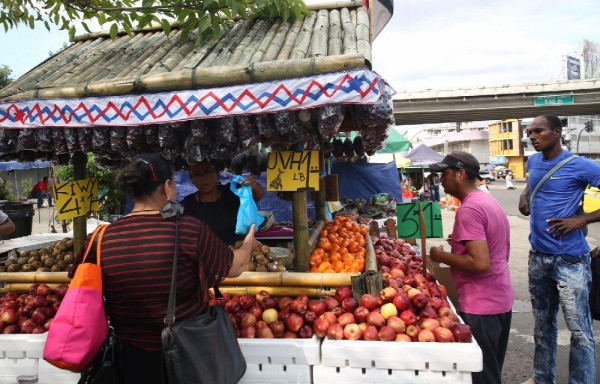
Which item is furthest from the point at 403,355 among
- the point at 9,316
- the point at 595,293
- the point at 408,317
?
the point at 9,316

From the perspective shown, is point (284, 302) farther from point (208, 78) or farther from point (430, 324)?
point (208, 78)

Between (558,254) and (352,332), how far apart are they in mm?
2064

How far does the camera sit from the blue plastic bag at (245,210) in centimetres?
379

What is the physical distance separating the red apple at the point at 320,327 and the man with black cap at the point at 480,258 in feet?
3.47

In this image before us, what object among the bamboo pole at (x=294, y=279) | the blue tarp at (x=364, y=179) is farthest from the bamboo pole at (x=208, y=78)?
the blue tarp at (x=364, y=179)

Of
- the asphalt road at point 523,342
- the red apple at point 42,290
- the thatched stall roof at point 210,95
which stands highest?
the thatched stall roof at point 210,95

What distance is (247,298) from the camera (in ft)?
9.96

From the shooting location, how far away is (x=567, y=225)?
11.1 ft

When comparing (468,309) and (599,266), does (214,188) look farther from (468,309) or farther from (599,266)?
(599,266)

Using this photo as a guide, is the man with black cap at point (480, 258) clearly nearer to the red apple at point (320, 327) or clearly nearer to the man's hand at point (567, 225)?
the man's hand at point (567, 225)

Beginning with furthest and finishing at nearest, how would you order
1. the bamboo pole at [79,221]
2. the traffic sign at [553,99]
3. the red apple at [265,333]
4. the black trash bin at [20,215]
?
the traffic sign at [553,99] < the black trash bin at [20,215] < the bamboo pole at [79,221] < the red apple at [265,333]

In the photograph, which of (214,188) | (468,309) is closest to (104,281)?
(214,188)

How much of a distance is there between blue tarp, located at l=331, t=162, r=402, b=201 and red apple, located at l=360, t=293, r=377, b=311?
9.65 metres

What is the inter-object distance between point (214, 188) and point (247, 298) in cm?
141
